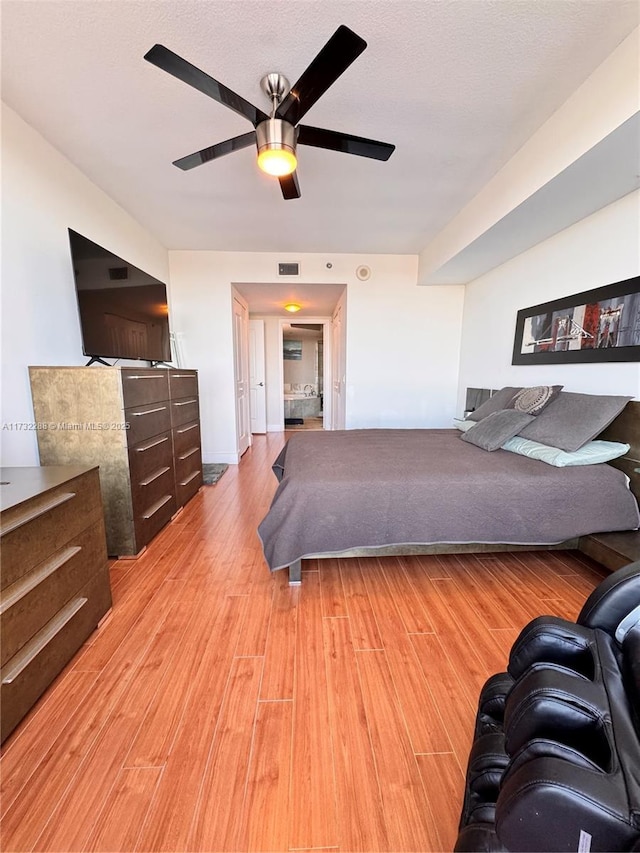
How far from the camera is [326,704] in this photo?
3.90 feet

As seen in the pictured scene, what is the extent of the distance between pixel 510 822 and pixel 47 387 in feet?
8.04

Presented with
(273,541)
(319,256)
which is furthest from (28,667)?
(319,256)

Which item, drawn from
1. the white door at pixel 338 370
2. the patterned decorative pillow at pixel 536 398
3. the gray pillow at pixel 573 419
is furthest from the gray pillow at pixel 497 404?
the white door at pixel 338 370

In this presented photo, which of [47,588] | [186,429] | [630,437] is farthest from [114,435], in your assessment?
[630,437]

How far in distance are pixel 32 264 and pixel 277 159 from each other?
155cm

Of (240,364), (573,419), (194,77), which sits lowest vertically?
(573,419)

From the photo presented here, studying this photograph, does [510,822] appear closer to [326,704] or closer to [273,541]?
[326,704]

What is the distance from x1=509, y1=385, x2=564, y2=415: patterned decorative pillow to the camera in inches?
93.7

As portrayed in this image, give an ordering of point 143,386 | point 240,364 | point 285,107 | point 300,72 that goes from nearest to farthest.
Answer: point 285,107 < point 300,72 < point 143,386 < point 240,364

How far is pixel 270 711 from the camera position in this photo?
117 centimetres

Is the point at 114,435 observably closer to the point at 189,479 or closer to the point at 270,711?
the point at 189,479

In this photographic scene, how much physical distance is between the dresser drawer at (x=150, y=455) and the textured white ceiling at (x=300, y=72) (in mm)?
1902

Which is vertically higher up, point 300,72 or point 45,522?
point 300,72

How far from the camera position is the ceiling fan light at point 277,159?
5.08 feet
